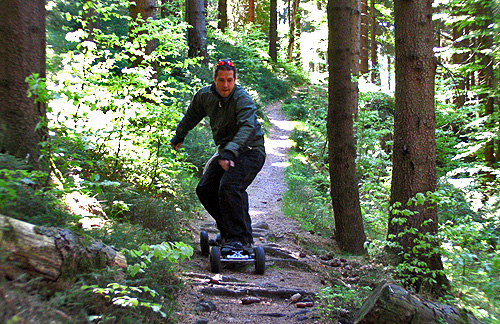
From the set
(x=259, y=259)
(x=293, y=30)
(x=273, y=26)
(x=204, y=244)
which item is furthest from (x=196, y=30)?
(x=293, y=30)

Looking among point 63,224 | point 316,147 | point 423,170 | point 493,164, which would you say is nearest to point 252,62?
point 316,147

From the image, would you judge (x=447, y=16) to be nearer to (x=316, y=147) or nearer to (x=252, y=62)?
(x=316, y=147)

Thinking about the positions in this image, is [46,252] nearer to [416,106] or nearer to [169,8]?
[416,106]

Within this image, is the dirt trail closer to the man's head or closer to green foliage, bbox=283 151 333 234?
green foliage, bbox=283 151 333 234

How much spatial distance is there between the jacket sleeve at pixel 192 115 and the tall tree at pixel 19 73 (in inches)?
82.8

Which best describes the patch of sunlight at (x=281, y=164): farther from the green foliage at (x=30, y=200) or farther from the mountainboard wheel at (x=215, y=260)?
the green foliage at (x=30, y=200)

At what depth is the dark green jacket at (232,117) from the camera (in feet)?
18.7

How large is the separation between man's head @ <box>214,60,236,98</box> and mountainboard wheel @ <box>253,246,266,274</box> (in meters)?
2.05

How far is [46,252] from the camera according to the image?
3.14m

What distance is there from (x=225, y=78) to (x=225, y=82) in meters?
0.05

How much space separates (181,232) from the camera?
705cm

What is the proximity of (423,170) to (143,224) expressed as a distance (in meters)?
3.82

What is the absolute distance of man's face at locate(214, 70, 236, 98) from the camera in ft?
19.2

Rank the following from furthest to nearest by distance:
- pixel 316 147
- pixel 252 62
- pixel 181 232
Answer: pixel 252 62, pixel 316 147, pixel 181 232
